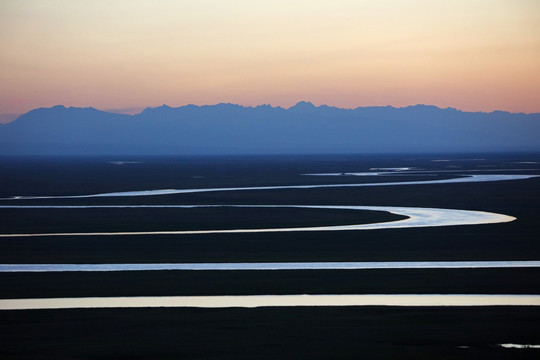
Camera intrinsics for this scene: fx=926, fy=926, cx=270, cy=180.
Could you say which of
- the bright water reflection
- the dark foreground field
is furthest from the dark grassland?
the bright water reflection

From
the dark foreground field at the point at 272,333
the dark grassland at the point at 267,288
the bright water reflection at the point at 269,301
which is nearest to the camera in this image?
the dark foreground field at the point at 272,333

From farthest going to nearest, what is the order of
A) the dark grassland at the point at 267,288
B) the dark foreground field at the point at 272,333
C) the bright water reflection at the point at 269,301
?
the bright water reflection at the point at 269,301
the dark grassland at the point at 267,288
the dark foreground field at the point at 272,333

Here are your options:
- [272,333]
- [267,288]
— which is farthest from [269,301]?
[272,333]

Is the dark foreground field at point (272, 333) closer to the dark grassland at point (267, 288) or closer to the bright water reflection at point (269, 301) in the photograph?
the dark grassland at point (267, 288)

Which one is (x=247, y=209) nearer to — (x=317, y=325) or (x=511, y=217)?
(x=511, y=217)

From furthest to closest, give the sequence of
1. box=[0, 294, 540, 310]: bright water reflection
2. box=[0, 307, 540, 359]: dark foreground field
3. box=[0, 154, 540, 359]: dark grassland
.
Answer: box=[0, 294, 540, 310]: bright water reflection
box=[0, 154, 540, 359]: dark grassland
box=[0, 307, 540, 359]: dark foreground field

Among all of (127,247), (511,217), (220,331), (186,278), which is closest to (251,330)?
(220,331)

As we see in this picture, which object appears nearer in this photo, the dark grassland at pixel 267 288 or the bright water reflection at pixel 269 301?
the dark grassland at pixel 267 288

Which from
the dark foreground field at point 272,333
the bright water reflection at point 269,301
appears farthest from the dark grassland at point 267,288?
the bright water reflection at point 269,301

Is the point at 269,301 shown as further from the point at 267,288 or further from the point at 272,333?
the point at 272,333

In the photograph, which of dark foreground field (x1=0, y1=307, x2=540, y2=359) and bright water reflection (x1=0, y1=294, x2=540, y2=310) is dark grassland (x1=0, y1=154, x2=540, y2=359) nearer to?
dark foreground field (x1=0, y1=307, x2=540, y2=359)
